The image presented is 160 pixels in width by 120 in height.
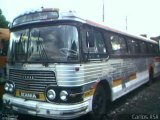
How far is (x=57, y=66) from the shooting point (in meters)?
5.63

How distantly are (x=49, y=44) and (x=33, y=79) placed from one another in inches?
35.8

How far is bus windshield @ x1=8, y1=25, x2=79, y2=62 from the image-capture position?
570 centimetres

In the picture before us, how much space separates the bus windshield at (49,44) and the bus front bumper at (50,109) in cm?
101

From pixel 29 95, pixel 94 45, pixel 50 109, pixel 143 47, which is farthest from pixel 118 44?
pixel 143 47

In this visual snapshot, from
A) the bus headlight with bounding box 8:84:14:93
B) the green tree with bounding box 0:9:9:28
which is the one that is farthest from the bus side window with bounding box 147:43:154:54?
the green tree with bounding box 0:9:9:28

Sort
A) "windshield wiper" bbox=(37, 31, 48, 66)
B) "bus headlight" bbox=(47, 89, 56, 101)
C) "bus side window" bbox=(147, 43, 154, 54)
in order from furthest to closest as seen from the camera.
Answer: "bus side window" bbox=(147, 43, 154, 54) → "windshield wiper" bbox=(37, 31, 48, 66) → "bus headlight" bbox=(47, 89, 56, 101)

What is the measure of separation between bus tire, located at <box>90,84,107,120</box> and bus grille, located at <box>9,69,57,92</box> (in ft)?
4.65

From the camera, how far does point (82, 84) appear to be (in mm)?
5781

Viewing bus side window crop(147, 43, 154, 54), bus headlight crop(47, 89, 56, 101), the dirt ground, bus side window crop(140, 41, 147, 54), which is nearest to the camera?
bus headlight crop(47, 89, 56, 101)

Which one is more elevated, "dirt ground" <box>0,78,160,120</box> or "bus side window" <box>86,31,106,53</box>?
"bus side window" <box>86,31,106,53</box>

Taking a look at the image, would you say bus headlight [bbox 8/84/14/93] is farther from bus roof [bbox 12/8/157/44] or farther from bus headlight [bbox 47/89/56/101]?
bus roof [bbox 12/8/157/44]

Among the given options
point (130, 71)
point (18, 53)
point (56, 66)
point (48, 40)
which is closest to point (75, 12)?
point (48, 40)

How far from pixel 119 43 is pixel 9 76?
3.89m

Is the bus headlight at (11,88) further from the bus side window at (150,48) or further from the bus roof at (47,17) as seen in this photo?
the bus side window at (150,48)
